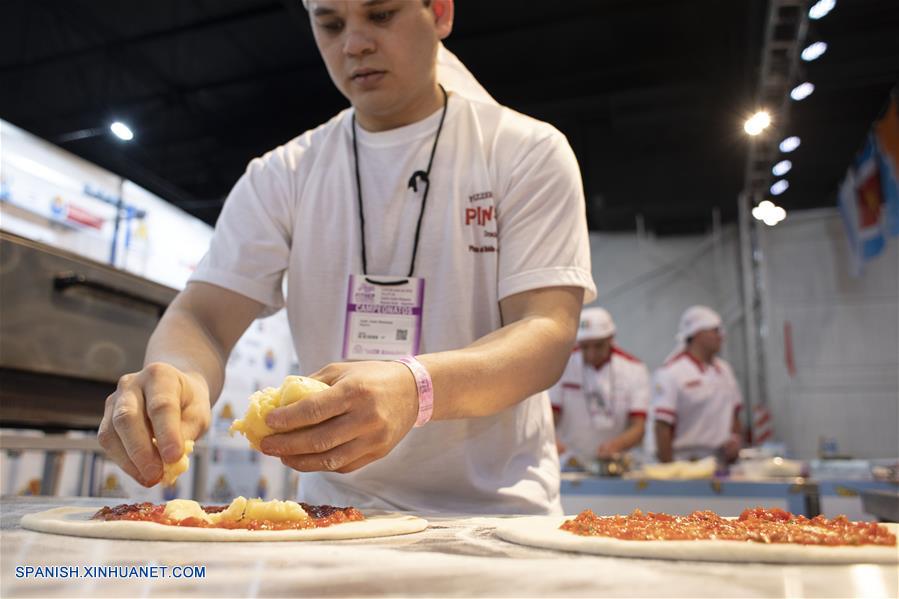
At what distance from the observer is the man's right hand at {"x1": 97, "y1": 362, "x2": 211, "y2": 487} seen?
3.69 feet

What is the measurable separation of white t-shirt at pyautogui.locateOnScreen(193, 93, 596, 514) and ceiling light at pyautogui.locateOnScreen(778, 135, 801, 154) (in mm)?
6269

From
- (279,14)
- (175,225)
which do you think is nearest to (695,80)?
(279,14)

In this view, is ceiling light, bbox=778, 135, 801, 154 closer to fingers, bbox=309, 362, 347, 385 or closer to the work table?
fingers, bbox=309, 362, 347, 385

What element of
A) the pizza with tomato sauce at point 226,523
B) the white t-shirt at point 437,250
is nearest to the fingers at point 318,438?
the pizza with tomato sauce at point 226,523

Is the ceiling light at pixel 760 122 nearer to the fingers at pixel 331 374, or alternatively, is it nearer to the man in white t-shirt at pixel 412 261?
the man in white t-shirt at pixel 412 261

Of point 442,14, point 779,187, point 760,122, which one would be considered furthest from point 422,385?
point 779,187

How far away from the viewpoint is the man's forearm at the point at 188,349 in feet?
4.63

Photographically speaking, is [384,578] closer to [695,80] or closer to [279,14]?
[279,14]

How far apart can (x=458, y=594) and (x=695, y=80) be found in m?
6.64

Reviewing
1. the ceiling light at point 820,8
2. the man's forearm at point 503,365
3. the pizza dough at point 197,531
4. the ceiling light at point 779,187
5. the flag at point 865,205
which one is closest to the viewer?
the pizza dough at point 197,531

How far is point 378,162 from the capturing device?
5.49ft

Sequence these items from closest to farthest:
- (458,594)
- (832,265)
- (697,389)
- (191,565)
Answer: (458,594)
(191,565)
(697,389)
(832,265)

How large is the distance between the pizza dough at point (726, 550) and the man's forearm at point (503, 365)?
1.13 feet

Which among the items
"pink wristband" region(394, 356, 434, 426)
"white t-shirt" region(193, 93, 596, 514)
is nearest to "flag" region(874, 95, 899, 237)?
"white t-shirt" region(193, 93, 596, 514)
